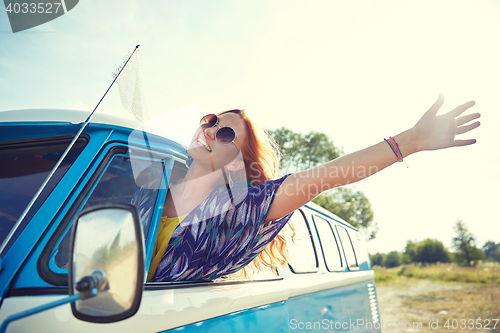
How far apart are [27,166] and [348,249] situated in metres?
4.77

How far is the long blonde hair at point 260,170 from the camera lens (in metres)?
2.22

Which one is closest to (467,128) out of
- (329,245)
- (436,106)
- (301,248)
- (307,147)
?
(436,106)

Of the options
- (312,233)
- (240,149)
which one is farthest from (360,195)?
(240,149)

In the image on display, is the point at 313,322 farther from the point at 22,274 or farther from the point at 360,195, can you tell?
the point at 360,195

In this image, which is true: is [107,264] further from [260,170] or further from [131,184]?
[260,170]

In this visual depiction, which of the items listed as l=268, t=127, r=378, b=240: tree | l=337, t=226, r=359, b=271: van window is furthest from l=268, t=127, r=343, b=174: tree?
l=337, t=226, r=359, b=271: van window

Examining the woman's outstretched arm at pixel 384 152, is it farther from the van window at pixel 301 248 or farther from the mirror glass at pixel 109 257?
the van window at pixel 301 248

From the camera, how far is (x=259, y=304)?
6.43 feet

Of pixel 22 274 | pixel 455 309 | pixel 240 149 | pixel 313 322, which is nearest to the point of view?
pixel 22 274

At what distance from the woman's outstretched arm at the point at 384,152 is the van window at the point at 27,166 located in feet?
3.40

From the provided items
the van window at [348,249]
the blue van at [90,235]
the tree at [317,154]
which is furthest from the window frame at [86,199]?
the tree at [317,154]

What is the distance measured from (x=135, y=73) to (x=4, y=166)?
839mm

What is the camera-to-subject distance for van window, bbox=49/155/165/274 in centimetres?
150

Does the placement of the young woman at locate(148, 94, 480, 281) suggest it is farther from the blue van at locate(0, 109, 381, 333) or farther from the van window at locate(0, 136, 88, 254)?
the van window at locate(0, 136, 88, 254)
